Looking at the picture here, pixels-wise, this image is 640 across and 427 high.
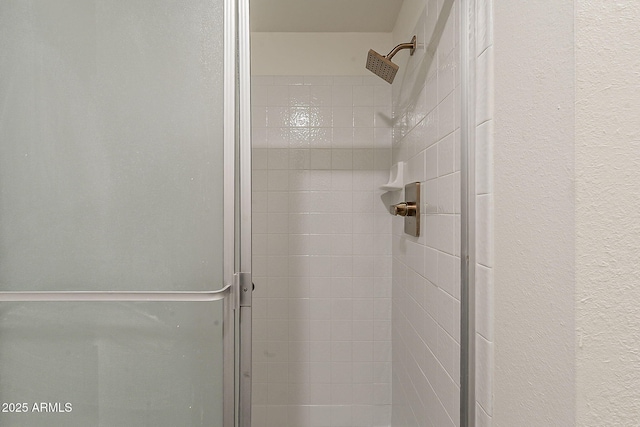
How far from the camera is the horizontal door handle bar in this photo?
33.0 inches

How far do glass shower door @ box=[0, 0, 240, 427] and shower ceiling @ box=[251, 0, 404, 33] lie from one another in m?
1.12

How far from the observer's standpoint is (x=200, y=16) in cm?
85

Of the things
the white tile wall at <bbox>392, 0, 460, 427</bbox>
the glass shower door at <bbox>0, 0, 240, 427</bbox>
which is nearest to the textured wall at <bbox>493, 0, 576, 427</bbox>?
the white tile wall at <bbox>392, 0, 460, 427</bbox>

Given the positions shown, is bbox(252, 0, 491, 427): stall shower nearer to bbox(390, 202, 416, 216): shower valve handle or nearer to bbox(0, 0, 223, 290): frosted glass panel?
bbox(390, 202, 416, 216): shower valve handle

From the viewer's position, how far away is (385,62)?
5.11 ft

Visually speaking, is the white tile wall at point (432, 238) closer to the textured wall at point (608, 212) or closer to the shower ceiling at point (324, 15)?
the shower ceiling at point (324, 15)

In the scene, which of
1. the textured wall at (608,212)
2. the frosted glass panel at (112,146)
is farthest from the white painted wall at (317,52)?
the textured wall at (608,212)

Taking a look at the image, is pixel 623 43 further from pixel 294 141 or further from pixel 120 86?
pixel 294 141

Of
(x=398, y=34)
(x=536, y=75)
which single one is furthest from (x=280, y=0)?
(x=536, y=75)

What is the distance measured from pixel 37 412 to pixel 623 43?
3.92 feet

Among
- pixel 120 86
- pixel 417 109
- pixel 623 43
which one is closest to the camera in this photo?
pixel 623 43

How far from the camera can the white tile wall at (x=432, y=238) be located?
107cm

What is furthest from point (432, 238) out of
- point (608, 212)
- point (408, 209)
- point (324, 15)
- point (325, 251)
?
point (324, 15)

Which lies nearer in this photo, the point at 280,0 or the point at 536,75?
the point at 536,75
